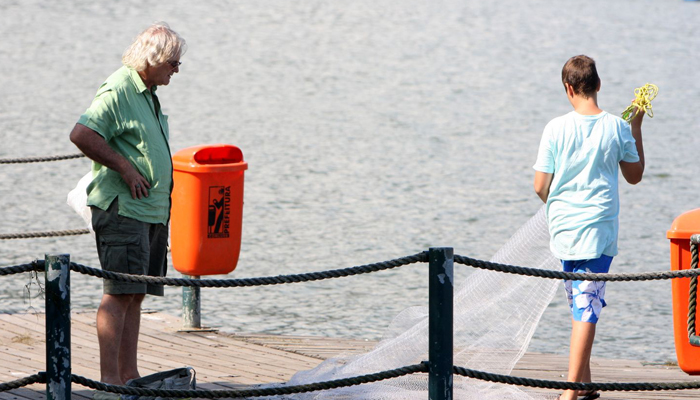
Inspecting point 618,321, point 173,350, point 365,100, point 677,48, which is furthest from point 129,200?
point 677,48

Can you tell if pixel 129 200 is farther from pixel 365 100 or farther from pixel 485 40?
pixel 485 40

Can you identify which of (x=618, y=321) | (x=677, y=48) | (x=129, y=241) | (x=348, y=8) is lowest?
(x=618, y=321)

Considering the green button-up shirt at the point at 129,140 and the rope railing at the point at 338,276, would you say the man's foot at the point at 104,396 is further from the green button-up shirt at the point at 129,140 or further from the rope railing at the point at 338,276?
the green button-up shirt at the point at 129,140

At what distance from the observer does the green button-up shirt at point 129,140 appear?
4.85 meters

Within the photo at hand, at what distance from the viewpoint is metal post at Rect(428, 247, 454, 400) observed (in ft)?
13.7

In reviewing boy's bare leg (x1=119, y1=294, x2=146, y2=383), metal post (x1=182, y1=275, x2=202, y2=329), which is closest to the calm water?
metal post (x1=182, y1=275, x2=202, y2=329)

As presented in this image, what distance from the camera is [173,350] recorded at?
6.39 m

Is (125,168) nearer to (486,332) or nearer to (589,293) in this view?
(486,332)

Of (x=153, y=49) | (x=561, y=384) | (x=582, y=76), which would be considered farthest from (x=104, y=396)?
(x=582, y=76)

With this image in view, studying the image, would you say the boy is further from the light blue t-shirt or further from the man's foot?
the man's foot

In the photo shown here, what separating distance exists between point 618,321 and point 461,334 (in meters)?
3.90

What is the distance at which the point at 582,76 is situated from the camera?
489 cm

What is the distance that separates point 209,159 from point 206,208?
0.96 feet

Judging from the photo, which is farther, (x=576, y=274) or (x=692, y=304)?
(x=692, y=304)
